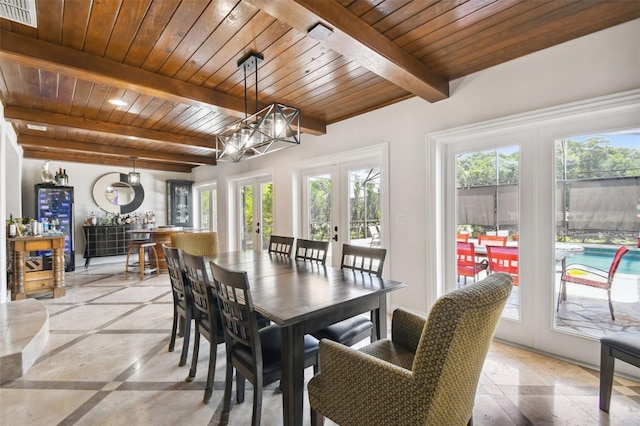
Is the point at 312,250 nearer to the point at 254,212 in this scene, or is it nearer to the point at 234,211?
the point at 254,212

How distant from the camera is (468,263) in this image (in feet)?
9.75

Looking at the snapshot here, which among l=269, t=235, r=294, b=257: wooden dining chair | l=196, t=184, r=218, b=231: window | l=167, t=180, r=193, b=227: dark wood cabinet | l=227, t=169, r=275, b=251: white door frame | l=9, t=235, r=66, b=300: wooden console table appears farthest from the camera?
l=167, t=180, r=193, b=227: dark wood cabinet

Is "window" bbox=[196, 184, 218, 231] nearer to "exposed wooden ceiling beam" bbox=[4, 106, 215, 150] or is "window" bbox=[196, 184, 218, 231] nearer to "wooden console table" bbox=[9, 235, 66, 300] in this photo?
"exposed wooden ceiling beam" bbox=[4, 106, 215, 150]

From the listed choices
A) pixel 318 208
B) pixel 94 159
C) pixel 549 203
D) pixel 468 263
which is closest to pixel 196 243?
pixel 318 208

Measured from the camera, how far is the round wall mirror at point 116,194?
6988mm

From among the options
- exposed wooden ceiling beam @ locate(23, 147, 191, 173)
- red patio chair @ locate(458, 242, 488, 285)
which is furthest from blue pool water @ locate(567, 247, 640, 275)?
exposed wooden ceiling beam @ locate(23, 147, 191, 173)

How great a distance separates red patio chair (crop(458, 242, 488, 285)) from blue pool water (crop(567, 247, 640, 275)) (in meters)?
0.70

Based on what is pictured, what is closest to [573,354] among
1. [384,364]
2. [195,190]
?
[384,364]

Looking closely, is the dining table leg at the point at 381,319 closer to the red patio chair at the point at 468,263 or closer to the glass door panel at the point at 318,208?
the red patio chair at the point at 468,263

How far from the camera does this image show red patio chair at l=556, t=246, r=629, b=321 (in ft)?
7.29

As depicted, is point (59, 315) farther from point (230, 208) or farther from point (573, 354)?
point (573, 354)

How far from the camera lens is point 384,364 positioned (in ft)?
3.96

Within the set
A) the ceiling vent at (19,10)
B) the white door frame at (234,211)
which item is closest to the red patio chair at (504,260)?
the ceiling vent at (19,10)

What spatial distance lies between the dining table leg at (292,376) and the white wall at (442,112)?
201 cm
